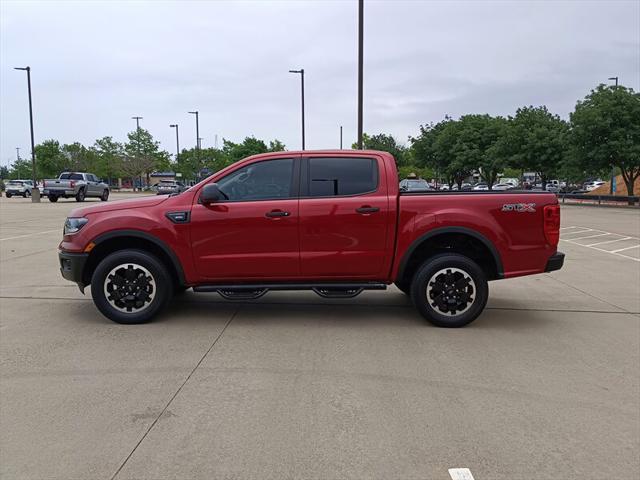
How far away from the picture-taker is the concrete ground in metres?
3.16

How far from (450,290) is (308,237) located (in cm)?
165

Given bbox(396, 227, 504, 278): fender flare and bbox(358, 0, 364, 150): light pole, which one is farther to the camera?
bbox(358, 0, 364, 150): light pole

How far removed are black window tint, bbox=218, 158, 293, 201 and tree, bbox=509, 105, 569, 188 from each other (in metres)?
34.3

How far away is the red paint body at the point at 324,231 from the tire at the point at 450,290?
0.31 meters

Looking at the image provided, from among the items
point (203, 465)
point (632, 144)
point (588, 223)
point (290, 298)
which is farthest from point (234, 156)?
point (203, 465)

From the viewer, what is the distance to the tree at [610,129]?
29.2 metres

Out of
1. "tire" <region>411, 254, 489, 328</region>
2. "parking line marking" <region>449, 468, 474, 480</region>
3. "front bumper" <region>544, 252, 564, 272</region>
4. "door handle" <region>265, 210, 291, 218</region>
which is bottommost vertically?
"parking line marking" <region>449, 468, 474, 480</region>

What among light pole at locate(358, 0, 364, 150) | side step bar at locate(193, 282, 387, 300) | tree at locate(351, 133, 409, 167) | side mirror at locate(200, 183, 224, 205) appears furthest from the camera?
tree at locate(351, 133, 409, 167)

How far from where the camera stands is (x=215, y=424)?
360 centimetres

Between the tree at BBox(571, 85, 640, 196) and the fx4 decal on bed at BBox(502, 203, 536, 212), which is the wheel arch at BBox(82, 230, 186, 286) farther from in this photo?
the tree at BBox(571, 85, 640, 196)

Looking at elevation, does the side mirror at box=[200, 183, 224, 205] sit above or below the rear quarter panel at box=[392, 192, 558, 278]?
above

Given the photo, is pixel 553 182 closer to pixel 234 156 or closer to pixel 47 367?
pixel 234 156

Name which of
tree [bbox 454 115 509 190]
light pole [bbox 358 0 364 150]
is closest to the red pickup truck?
light pole [bbox 358 0 364 150]

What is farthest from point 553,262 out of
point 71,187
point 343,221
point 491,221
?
point 71,187
